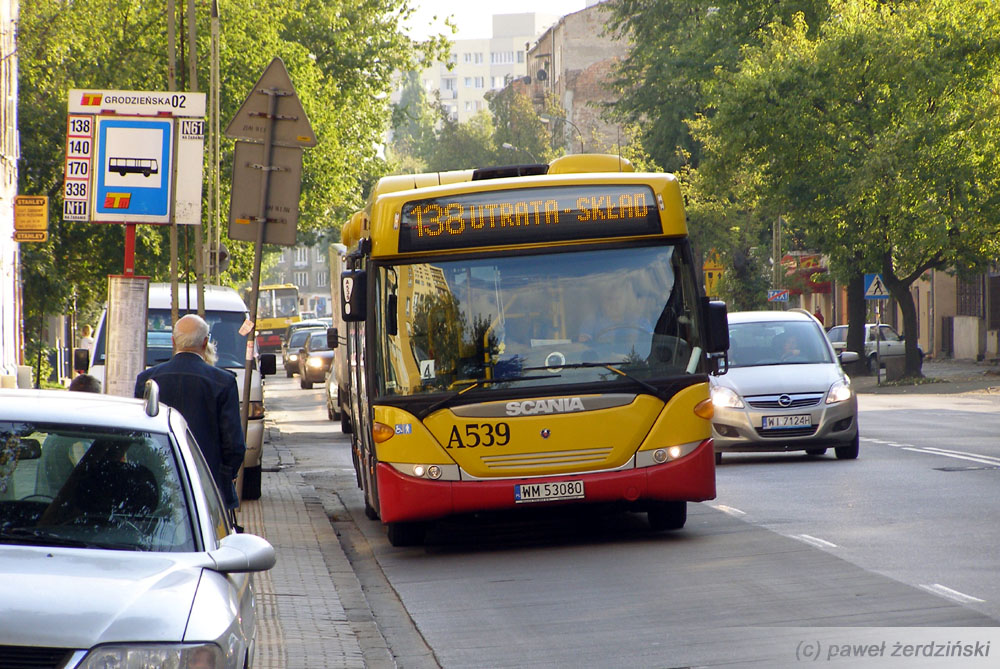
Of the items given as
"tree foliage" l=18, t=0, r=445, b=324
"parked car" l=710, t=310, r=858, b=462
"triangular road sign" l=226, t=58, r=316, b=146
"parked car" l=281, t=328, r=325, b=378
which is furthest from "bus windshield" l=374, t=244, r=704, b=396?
"parked car" l=281, t=328, r=325, b=378

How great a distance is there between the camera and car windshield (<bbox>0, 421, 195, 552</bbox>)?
198 inches

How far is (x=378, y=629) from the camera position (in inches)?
342

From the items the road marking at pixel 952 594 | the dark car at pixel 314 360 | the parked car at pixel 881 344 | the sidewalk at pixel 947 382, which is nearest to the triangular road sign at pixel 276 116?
the road marking at pixel 952 594

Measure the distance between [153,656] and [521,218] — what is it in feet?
25.7

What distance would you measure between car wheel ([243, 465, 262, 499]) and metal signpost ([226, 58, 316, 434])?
2925mm

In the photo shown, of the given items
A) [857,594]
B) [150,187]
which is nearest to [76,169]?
[150,187]

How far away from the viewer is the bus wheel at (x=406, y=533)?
11961 millimetres

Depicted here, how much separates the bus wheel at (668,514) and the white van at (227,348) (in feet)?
15.6

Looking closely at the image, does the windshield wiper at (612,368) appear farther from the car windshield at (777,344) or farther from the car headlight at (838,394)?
the car windshield at (777,344)

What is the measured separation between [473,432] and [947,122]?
3249 centimetres

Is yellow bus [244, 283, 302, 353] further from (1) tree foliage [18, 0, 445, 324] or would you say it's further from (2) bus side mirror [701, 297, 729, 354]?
(2) bus side mirror [701, 297, 729, 354]

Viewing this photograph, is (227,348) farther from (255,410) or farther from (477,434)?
(477,434)

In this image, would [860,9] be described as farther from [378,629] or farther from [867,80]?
[378,629]

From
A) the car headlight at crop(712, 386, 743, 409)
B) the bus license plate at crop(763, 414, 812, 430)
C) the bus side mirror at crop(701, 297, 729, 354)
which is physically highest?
the bus side mirror at crop(701, 297, 729, 354)
